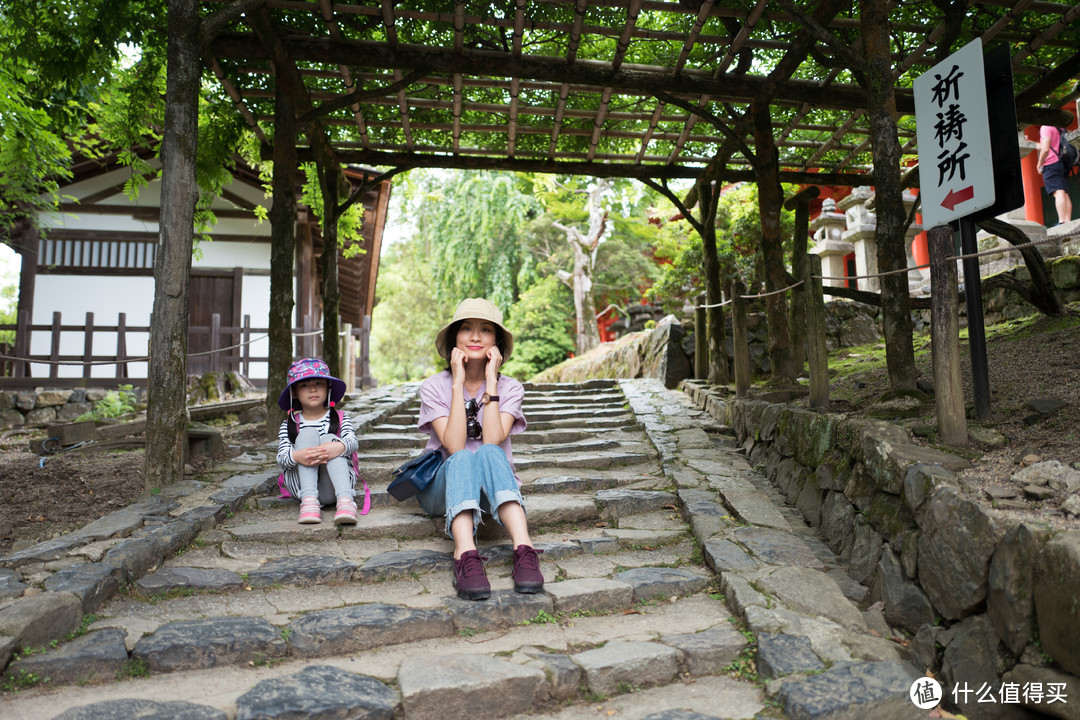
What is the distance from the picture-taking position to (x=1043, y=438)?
302 cm

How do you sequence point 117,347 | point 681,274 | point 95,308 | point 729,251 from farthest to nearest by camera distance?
point 681,274 < point 729,251 < point 95,308 < point 117,347

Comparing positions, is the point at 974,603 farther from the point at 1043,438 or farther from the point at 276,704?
the point at 276,704

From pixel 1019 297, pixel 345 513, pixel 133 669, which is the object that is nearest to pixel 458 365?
pixel 345 513

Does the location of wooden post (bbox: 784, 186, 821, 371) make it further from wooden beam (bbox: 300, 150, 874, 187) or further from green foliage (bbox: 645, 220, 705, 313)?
green foliage (bbox: 645, 220, 705, 313)

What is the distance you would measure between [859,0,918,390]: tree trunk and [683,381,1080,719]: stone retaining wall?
66cm

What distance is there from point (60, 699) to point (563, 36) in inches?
224

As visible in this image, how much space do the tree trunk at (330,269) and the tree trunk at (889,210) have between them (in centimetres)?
554

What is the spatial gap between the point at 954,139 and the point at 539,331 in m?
17.0

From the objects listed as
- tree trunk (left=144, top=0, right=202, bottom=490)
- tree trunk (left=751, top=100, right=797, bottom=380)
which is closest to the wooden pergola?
tree trunk (left=751, top=100, right=797, bottom=380)

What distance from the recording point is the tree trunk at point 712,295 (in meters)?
8.02

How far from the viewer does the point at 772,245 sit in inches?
256

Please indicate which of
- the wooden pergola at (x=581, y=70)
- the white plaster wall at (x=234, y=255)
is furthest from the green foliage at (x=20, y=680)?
the white plaster wall at (x=234, y=255)

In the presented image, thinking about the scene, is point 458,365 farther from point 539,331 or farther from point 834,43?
point 539,331

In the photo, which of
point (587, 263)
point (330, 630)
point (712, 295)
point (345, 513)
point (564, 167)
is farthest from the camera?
point (587, 263)
